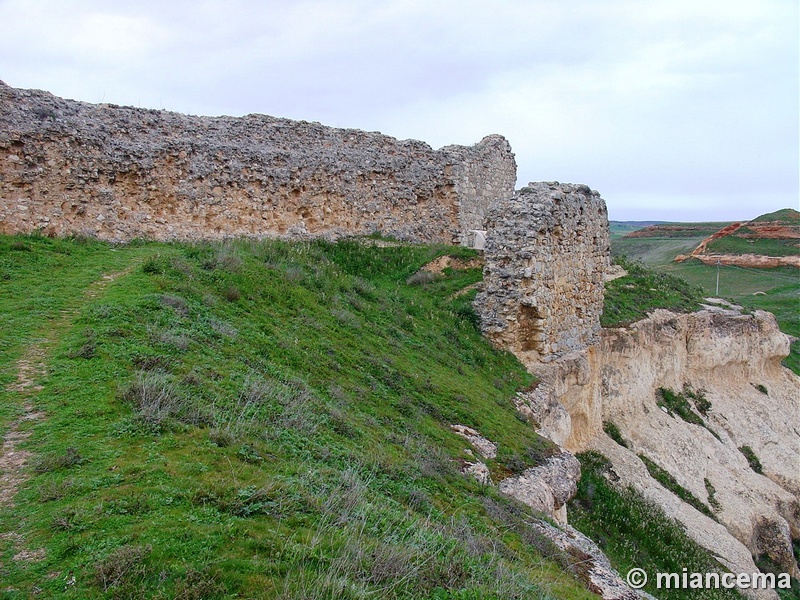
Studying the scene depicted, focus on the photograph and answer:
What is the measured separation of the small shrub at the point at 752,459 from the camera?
21125 mm

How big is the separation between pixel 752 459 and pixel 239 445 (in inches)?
857

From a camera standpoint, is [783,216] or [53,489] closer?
[53,489]

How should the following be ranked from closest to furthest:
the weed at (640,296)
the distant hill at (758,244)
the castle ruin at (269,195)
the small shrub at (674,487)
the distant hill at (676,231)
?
the castle ruin at (269,195) < the small shrub at (674,487) < the weed at (640,296) < the distant hill at (758,244) < the distant hill at (676,231)

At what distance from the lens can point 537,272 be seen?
526 inches

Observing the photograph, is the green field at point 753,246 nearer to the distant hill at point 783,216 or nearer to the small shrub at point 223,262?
the distant hill at point 783,216

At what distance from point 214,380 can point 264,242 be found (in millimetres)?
9014

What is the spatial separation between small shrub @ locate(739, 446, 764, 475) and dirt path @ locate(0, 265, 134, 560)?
71.9 feet

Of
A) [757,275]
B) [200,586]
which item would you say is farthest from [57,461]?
[757,275]

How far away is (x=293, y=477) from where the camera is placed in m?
5.00

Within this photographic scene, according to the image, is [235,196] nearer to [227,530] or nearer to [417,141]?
[417,141]

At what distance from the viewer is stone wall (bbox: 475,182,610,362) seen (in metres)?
13.3

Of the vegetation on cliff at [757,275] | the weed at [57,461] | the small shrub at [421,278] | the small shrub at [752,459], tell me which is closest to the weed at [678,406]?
the small shrub at [752,459]

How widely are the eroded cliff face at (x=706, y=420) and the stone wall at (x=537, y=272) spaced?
742mm

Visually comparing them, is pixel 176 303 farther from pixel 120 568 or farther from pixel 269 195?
pixel 269 195
